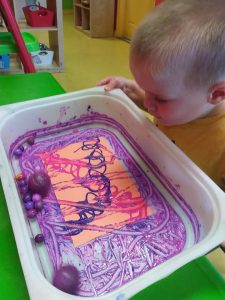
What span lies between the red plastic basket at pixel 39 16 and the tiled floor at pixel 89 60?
305 mm

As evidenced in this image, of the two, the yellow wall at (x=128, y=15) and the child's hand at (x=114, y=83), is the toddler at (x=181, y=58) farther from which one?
the yellow wall at (x=128, y=15)

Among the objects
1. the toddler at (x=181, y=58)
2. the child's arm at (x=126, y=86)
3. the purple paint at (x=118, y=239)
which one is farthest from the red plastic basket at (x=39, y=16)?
the toddler at (x=181, y=58)

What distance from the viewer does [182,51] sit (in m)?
0.49

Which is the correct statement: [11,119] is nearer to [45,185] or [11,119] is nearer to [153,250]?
[45,185]

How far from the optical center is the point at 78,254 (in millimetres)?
525

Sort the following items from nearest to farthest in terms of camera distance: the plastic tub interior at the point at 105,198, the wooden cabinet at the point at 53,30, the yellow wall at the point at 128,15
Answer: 1. the plastic tub interior at the point at 105,198
2. the wooden cabinet at the point at 53,30
3. the yellow wall at the point at 128,15

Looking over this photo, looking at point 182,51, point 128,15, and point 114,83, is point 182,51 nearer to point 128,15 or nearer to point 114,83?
point 114,83

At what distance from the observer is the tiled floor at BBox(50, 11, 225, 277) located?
74.2 inches

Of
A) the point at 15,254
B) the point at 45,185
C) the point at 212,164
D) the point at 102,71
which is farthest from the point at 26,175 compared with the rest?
the point at 102,71

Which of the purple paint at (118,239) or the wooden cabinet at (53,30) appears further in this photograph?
the wooden cabinet at (53,30)

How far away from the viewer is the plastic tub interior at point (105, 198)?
1.50 ft

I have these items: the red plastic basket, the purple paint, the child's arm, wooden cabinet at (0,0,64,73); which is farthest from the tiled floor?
the purple paint

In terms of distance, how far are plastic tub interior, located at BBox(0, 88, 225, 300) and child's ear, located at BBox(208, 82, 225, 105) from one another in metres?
0.11

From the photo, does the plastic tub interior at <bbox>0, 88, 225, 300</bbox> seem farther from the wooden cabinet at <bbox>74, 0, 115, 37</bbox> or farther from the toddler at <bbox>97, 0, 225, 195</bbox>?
the wooden cabinet at <bbox>74, 0, 115, 37</bbox>
